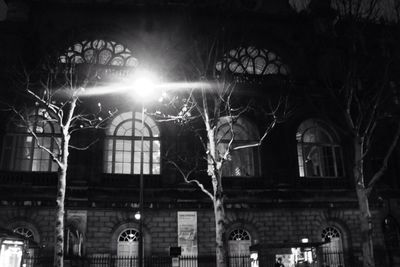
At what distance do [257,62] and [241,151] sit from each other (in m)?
7.71

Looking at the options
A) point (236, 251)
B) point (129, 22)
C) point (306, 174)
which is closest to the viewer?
→ point (236, 251)

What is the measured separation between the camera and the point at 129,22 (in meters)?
30.0

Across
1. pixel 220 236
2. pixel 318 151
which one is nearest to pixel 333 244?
pixel 318 151

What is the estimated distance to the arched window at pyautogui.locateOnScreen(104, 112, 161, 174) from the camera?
26.1m

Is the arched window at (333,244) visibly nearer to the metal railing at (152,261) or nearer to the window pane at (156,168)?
the metal railing at (152,261)

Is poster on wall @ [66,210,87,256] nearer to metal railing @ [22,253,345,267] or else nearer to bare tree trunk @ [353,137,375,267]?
metal railing @ [22,253,345,267]

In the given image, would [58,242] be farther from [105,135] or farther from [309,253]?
[309,253]

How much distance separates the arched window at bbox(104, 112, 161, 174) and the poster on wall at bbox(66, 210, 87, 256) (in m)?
3.28

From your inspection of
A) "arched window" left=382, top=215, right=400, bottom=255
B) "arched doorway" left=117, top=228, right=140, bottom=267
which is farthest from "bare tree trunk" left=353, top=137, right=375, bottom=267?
"arched doorway" left=117, top=228, right=140, bottom=267

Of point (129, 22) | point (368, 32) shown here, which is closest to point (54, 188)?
point (129, 22)

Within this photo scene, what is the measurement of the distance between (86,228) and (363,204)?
14935 millimetres

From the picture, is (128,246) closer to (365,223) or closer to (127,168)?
(127,168)

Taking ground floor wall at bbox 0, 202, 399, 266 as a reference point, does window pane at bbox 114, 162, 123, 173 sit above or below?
above

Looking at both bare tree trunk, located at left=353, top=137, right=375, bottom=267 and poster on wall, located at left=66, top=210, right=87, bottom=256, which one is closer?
bare tree trunk, located at left=353, top=137, right=375, bottom=267
